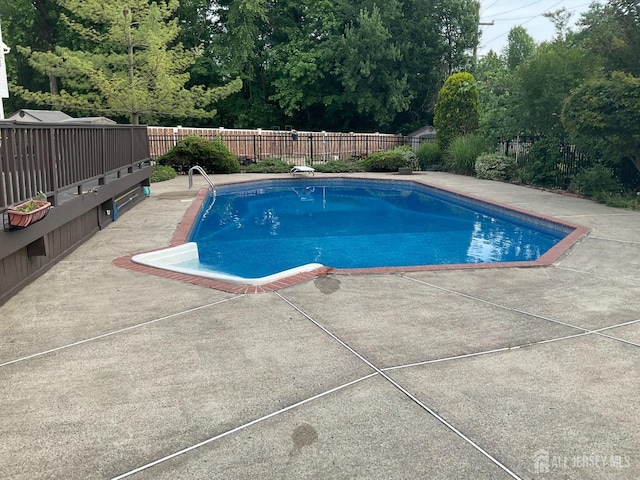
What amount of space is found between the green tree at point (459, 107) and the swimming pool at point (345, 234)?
5.74m

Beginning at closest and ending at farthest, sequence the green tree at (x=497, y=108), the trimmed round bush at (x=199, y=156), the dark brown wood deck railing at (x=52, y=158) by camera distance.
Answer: the dark brown wood deck railing at (x=52, y=158), the green tree at (x=497, y=108), the trimmed round bush at (x=199, y=156)

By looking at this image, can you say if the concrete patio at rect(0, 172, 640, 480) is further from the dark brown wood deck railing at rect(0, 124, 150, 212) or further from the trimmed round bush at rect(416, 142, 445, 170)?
the trimmed round bush at rect(416, 142, 445, 170)

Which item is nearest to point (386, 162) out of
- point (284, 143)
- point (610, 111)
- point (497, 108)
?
point (497, 108)

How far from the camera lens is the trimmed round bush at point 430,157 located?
22.3 m

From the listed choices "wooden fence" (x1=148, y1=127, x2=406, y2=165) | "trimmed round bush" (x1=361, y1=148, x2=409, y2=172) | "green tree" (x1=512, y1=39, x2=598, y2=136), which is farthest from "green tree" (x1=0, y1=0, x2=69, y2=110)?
"green tree" (x1=512, y1=39, x2=598, y2=136)

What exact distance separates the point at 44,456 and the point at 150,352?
50.6 inches

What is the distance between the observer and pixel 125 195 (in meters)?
10.9

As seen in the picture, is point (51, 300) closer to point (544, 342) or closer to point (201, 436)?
point (201, 436)

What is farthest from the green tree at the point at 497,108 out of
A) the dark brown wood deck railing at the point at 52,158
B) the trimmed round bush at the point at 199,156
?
the dark brown wood deck railing at the point at 52,158

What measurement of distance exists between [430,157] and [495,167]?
4833 millimetres

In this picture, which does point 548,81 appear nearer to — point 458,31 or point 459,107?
point 459,107

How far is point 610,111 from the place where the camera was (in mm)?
11117

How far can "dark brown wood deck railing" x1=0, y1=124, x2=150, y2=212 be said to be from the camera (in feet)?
16.2

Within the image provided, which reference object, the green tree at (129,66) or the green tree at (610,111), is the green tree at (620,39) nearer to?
the green tree at (610,111)
